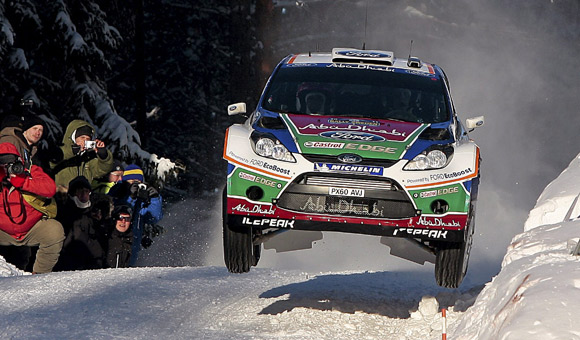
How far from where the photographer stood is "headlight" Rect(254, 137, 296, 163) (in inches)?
310

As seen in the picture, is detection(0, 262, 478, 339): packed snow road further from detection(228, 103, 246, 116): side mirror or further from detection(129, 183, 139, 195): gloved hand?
detection(228, 103, 246, 116): side mirror

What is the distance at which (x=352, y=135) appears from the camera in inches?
318

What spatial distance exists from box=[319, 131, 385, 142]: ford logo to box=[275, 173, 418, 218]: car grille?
0.38 meters

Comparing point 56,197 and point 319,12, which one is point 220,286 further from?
point 319,12

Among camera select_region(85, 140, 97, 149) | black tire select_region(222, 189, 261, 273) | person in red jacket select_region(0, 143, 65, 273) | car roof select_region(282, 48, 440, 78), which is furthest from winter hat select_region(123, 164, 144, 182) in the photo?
black tire select_region(222, 189, 261, 273)

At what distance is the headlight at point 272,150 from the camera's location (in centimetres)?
787

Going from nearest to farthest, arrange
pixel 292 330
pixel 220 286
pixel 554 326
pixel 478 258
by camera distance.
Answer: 1. pixel 554 326
2. pixel 292 330
3. pixel 220 286
4. pixel 478 258

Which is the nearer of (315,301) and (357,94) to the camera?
(357,94)

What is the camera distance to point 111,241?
1177 cm

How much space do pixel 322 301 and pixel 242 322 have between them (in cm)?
135

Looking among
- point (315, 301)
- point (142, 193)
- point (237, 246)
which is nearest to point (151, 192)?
point (142, 193)

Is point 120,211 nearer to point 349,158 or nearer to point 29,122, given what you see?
point 29,122

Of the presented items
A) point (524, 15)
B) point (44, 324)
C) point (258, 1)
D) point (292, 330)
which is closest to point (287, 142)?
point (292, 330)

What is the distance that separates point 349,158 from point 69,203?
455cm
